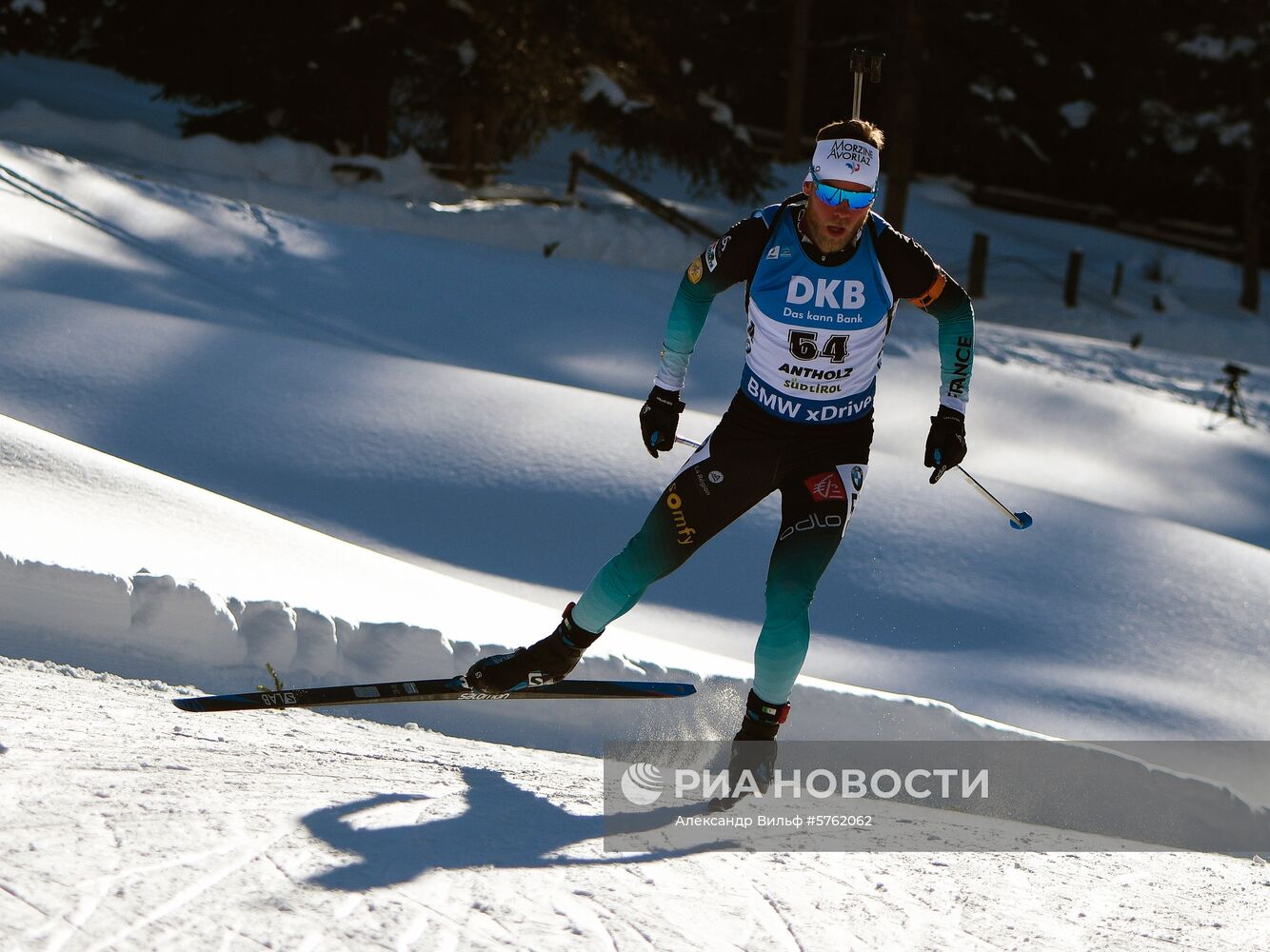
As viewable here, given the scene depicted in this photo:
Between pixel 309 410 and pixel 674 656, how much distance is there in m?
2.91

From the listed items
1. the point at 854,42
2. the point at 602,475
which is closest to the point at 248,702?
the point at 602,475

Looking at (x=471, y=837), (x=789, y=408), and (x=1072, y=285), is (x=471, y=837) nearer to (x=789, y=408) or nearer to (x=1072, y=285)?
(x=789, y=408)

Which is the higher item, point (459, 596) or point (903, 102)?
point (903, 102)

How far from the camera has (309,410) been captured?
22.6 ft

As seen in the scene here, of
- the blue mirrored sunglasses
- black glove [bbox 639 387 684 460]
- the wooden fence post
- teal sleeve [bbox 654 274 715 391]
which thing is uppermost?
the wooden fence post

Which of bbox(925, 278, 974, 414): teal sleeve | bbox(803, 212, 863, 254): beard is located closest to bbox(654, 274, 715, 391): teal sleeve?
bbox(803, 212, 863, 254): beard

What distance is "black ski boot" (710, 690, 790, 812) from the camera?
151 inches

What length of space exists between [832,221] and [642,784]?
1689 millimetres

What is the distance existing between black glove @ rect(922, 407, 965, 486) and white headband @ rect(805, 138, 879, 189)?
29.0 inches

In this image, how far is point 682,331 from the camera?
405cm

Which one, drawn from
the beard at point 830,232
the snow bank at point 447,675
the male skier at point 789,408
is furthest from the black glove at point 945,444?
the snow bank at point 447,675

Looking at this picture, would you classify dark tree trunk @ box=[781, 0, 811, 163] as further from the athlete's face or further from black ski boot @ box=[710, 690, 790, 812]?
black ski boot @ box=[710, 690, 790, 812]

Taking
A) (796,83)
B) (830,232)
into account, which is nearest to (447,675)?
(830,232)

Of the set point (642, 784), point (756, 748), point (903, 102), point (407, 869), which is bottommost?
point (407, 869)
